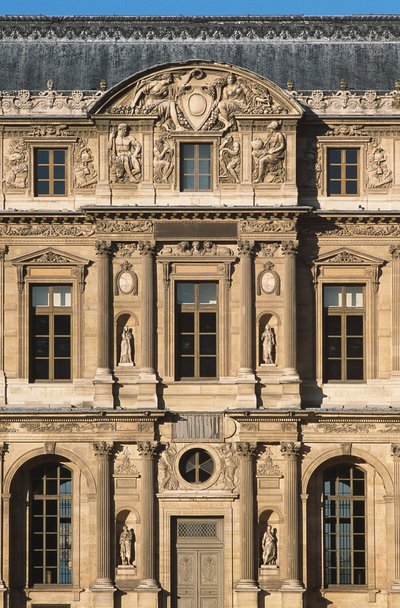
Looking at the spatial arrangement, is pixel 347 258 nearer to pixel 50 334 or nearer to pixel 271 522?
pixel 271 522

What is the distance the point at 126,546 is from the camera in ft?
174

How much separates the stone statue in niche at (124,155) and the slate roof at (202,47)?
266 centimetres

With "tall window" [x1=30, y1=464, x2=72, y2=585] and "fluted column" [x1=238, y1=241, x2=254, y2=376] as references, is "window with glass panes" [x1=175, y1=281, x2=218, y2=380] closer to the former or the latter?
"fluted column" [x1=238, y1=241, x2=254, y2=376]

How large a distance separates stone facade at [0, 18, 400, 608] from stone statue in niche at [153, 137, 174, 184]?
6 centimetres

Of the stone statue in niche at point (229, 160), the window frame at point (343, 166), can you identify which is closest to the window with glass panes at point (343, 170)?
the window frame at point (343, 166)

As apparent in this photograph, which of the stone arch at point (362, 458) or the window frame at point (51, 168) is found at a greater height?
the window frame at point (51, 168)

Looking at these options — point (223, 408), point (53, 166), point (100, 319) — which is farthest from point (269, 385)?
point (53, 166)

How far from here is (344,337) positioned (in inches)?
2130

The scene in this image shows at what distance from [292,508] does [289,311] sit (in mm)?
5504

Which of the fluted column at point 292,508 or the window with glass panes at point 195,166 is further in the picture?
the window with glass panes at point 195,166

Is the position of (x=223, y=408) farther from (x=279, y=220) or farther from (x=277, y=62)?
(x=277, y=62)

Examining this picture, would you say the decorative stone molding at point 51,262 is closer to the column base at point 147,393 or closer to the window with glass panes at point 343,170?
the column base at point 147,393

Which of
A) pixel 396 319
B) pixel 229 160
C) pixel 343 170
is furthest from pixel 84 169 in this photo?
pixel 396 319

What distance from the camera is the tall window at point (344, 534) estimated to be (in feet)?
176
